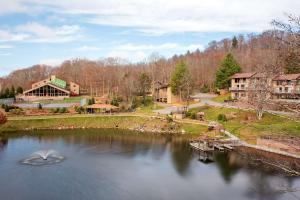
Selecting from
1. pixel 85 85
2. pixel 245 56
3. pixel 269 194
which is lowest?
pixel 269 194

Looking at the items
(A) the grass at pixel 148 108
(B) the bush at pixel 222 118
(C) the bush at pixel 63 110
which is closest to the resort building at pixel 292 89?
(B) the bush at pixel 222 118

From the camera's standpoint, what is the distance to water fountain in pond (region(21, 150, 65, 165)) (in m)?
27.7

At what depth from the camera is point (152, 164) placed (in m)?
28.0

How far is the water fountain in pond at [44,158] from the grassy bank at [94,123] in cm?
1349

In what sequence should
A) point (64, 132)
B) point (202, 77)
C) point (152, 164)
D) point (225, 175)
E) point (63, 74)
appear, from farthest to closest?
point (63, 74) < point (202, 77) < point (64, 132) < point (152, 164) < point (225, 175)

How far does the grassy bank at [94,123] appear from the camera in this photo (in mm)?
42125

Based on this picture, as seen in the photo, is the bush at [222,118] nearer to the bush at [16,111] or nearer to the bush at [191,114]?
the bush at [191,114]

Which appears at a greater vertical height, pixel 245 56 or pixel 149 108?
pixel 245 56

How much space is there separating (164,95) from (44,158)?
32.1m

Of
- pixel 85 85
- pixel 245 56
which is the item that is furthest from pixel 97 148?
pixel 245 56

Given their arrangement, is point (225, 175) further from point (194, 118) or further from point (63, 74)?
point (63, 74)

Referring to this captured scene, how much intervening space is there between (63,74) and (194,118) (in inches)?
2099

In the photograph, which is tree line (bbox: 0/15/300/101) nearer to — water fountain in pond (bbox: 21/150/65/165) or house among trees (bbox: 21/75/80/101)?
house among trees (bbox: 21/75/80/101)

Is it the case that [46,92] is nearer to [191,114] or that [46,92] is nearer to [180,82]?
[180,82]
